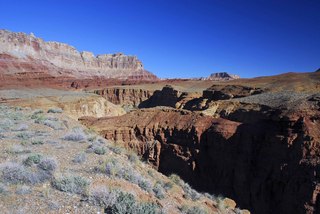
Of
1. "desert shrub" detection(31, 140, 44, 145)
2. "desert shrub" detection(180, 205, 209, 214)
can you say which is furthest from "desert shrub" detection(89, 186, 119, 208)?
"desert shrub" detection(31, 140, 44, 145)

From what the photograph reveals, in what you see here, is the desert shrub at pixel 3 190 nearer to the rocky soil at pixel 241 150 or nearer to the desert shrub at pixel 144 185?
the desert shrub at pixel 144 185

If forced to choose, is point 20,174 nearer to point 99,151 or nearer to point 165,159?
point 99,151

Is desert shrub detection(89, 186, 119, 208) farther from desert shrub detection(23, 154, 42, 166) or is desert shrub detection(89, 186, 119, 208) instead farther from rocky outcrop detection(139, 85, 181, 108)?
rocky outcrop detection(139, 85, 181, 108)

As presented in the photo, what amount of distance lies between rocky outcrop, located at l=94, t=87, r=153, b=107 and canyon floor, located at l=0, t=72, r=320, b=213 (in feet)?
171

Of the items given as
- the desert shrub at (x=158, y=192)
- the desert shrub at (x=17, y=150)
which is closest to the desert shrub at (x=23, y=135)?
the desert shrub at (x=17, y=150)

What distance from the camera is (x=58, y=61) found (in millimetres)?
142250

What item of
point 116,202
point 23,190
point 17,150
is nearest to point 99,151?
point 17,150

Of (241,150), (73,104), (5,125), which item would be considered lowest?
(241,150)

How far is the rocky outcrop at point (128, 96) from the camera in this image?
275 feet

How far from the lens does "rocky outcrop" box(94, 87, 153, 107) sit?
83.7 metres

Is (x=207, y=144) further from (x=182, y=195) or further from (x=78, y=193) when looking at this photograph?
(x=78, y=193)

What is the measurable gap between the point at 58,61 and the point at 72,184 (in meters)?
143

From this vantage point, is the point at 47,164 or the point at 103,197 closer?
the point at 103,197

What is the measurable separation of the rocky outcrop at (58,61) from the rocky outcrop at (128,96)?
2246cm
